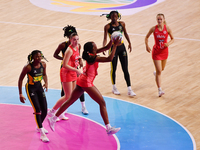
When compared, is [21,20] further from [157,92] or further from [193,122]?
[193,122]

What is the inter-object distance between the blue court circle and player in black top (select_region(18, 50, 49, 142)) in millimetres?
1514

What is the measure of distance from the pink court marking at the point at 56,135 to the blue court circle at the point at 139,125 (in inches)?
11.9

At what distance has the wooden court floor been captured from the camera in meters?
9.47

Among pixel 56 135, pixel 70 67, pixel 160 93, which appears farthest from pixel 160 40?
pixel 56 135

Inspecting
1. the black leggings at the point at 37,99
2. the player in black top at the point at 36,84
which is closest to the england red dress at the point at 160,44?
the player in black top at the point at 36,84

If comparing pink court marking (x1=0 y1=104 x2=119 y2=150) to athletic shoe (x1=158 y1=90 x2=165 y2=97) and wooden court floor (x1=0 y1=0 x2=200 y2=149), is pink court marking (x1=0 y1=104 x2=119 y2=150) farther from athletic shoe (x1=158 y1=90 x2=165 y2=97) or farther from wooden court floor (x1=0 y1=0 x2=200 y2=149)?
athletic shoe (x1=158 y1=90 x2=165 y2=97)

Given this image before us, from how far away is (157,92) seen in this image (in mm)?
9945

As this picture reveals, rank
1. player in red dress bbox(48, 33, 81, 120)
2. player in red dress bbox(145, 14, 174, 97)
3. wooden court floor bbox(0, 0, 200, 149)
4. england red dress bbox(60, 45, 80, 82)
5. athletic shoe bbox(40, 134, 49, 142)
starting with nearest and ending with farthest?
athletic shoe bbox(40, 134, 49, 142) < player in red dress bbox(48, 33, 81, 120) < england red dress bbox(60, 45, 80, 82) < player in red dress bbox(145, 14, 174, 97) < wooden court floor bbox(0, 0, 200, 149)

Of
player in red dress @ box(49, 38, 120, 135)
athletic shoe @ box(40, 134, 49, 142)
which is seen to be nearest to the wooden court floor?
player in red dress @ box(49, 38, 120, 135)

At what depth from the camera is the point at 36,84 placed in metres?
7.27

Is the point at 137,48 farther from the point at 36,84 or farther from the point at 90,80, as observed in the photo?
the point at 36,84

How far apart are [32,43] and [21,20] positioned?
3054 millimetres

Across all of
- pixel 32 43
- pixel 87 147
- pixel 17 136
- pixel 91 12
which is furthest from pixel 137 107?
pixel 91 12

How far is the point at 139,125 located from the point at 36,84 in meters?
2.38
